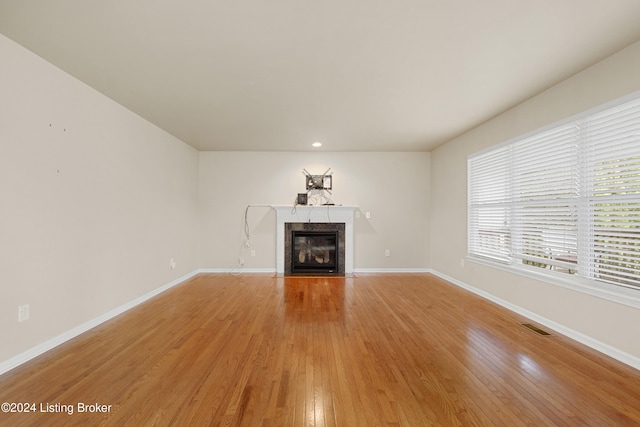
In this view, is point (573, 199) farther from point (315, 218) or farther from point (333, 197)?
point (315, 218)

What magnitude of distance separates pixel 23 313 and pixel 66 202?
0.97 meters

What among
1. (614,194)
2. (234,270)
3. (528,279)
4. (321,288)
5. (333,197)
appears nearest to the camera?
(614,194)

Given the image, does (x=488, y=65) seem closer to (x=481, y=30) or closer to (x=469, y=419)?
(x=481, y=30)

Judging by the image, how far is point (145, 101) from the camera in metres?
3.09

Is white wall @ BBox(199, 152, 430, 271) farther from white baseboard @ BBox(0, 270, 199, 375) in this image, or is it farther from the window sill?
the window sill

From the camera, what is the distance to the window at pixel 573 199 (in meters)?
2.19

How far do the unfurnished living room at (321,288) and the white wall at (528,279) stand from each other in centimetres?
2

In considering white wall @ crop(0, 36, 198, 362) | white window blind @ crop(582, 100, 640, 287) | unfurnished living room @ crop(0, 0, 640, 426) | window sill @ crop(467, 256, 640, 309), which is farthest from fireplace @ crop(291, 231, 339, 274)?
white window blind @ crop(582, 100, 640, 287)

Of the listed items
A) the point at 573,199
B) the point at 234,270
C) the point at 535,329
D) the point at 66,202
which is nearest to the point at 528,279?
the point at 535,329

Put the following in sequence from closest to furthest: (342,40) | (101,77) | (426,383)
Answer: (426,383)
(342,40)
(101,77)

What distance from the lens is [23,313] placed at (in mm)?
2092

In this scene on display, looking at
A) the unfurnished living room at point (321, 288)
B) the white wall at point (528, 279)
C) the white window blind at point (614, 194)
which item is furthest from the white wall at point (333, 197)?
the white window blind at point (614, 194)

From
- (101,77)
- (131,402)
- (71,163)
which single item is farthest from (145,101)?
(131,402)

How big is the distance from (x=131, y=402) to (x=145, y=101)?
9.72ft
